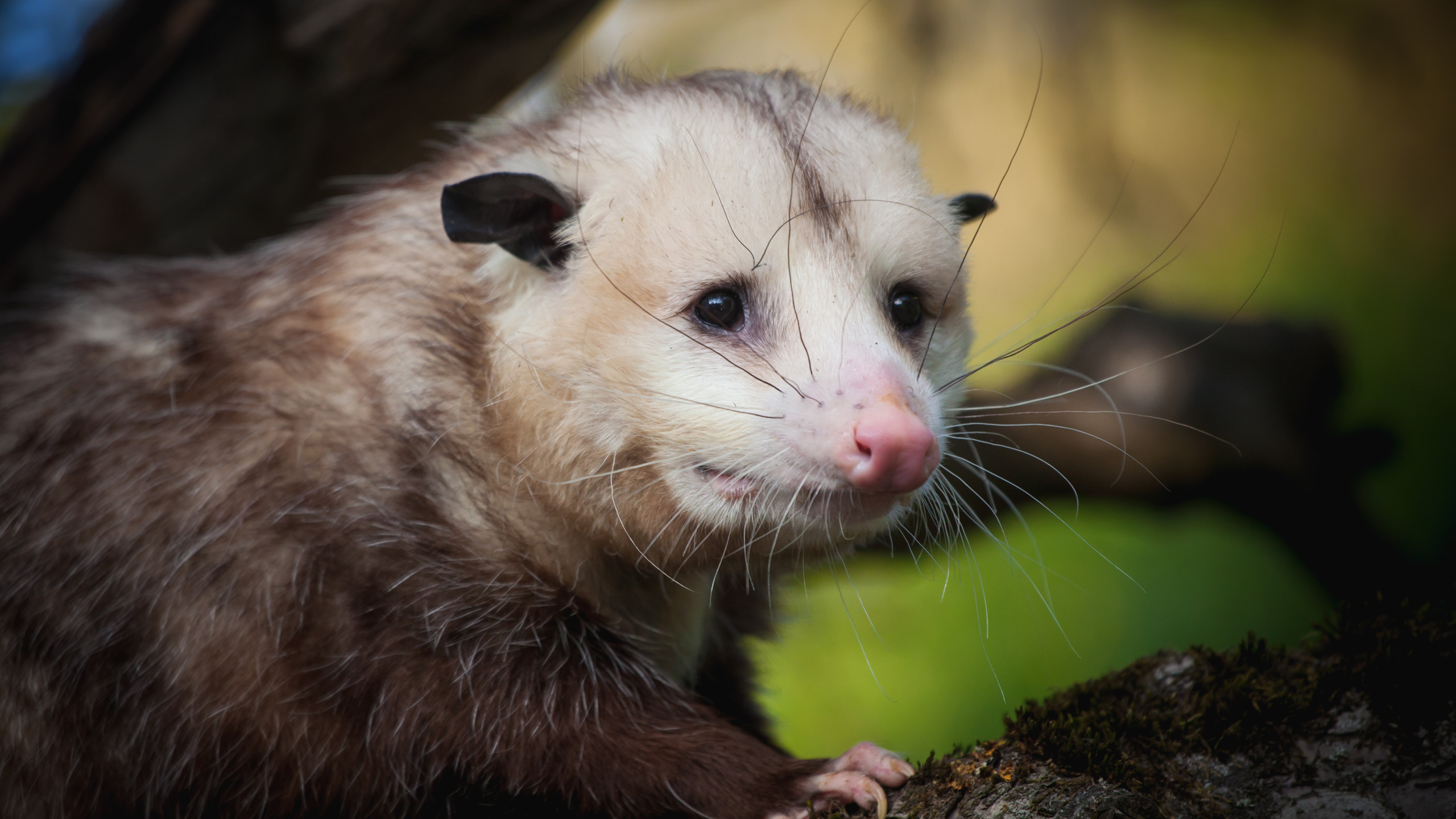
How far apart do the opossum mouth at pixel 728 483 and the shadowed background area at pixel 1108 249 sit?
6.46 ft

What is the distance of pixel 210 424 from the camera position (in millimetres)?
2096

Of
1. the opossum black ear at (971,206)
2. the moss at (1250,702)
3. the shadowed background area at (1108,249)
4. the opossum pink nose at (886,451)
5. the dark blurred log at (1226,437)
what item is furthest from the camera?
the dark blurred log at (1226,437)

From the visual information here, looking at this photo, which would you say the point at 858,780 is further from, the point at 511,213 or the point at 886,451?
the point at 511,213

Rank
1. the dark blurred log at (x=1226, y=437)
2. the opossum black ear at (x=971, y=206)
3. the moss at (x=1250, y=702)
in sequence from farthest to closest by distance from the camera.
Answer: the dark blurred log at (x=1226, y=437)
the opossum black ear at (x=971, y=206)
the moss at (x=1250, y=702)

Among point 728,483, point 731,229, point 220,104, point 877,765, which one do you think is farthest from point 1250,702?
point 220,104

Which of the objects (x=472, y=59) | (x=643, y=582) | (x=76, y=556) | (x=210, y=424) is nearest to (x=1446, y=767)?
(x=643, y=582)

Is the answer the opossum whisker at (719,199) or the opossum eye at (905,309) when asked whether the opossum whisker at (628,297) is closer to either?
the opossum whisker at (719,199)

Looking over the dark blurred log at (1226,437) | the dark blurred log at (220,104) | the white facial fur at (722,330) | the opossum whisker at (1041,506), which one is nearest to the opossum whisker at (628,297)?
the white facial fur at (722,330)

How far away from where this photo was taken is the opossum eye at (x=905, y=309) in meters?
1.98

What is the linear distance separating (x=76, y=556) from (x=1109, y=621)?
342 centimetres

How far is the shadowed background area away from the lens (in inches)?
132

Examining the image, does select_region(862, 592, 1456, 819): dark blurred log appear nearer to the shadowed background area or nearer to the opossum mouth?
the opossum mouth

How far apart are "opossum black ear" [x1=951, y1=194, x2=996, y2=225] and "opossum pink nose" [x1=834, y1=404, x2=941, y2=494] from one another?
33.9 inches

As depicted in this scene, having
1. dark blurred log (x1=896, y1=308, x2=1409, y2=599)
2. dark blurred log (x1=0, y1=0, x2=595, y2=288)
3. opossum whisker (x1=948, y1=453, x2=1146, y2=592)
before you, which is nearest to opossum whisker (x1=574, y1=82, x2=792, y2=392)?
opossum whisker (x1=948, y1=453, x2=1146, y2=592)
